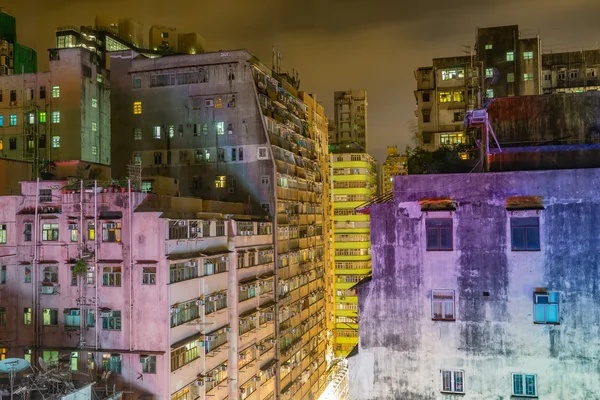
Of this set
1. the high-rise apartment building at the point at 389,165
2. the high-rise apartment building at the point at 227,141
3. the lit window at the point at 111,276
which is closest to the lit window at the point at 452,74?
the high-rise apartment building at the point at 227,141

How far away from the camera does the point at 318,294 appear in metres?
60.5

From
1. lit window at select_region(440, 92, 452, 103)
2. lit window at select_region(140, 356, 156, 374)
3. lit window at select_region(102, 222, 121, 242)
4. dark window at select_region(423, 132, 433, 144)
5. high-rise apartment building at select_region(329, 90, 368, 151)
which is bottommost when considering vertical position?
lit window at select_region(140, 356, 156, 374)

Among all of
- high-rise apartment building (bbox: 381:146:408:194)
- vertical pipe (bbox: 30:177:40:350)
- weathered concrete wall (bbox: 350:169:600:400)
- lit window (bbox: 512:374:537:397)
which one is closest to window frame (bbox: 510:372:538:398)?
lit window (bbox: 512:374:537:397)

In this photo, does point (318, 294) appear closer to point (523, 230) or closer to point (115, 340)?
point (115, 340)

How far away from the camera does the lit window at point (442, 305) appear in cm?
1938

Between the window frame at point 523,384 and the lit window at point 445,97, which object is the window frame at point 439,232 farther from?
the lit window at point 445,97

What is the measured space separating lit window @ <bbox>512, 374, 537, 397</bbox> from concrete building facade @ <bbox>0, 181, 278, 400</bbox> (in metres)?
16.0

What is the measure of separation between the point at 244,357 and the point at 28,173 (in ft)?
68.1

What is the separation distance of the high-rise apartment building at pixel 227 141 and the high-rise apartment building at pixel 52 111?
8.36 metres

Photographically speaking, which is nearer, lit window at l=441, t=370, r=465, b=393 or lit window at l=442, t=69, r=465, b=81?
lit window at l=441, t=370, r=465, b=393

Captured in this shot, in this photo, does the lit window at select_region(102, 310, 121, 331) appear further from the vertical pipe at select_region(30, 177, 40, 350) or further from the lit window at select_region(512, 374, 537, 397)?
the lit window at select_region(512, 374, 537, 397)

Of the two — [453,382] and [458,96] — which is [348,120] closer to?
[458,96]

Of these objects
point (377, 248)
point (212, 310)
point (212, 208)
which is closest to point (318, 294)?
point (212, 208)

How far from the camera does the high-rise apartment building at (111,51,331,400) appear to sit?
45906 mm
